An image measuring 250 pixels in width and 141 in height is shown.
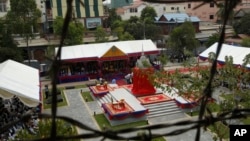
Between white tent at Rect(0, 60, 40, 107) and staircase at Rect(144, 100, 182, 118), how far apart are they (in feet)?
13.0

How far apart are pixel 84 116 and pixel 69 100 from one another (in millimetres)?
2339

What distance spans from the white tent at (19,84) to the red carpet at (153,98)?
3.93 m

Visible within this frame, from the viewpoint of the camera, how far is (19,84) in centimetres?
970

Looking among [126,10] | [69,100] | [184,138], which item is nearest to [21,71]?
[69,100]

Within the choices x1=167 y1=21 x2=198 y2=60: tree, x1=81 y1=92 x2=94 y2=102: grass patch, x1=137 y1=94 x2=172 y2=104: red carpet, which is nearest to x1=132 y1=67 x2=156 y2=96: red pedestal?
x1=137 y1=94 x2=172 y2=104: red carpet

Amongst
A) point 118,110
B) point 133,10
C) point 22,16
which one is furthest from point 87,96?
point 133,10

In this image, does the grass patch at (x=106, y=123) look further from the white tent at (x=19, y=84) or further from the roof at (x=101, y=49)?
the roof at (x=101, y=49)

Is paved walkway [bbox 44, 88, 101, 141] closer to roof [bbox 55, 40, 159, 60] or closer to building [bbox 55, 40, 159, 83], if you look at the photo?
building [bbox 55, 40, 159, 83]

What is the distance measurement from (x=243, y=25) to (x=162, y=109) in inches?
656

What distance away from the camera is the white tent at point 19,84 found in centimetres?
873

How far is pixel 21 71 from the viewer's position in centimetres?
1205

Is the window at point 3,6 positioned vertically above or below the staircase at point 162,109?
above

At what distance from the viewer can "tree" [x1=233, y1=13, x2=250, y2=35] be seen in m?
24.1

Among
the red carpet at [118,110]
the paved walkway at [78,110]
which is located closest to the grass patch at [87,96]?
the paved walkway at [78,110]
